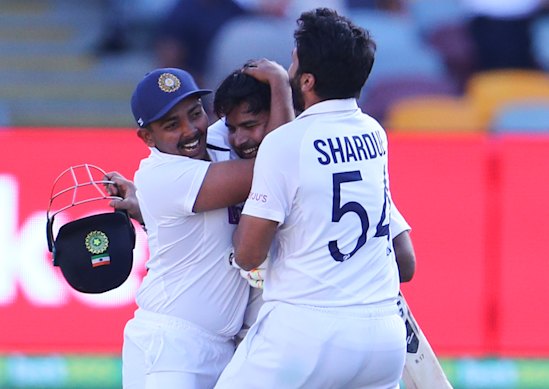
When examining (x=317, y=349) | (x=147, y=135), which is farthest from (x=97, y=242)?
(x=317, y=349)

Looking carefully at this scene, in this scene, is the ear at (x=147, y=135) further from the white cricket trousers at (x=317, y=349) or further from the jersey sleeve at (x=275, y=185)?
the white cricket trousers at (x=317, y=349)

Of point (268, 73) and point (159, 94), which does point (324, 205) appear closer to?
point (268, 73)

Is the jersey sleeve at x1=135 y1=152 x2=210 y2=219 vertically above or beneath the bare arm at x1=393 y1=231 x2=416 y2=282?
above

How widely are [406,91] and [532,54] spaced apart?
3.30 ft

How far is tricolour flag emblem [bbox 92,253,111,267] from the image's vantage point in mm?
3990

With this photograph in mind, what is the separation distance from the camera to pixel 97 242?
13.1ft

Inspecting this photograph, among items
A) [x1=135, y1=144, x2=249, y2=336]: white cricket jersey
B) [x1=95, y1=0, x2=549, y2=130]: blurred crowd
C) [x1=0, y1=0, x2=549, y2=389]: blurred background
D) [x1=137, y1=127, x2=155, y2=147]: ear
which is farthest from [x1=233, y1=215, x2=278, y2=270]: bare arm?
[x1=95, y1=0, x2=549, y2=130]: blurred crowd

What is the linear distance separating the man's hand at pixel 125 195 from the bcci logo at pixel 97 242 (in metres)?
0.15

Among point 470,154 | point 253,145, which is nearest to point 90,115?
point 470,154

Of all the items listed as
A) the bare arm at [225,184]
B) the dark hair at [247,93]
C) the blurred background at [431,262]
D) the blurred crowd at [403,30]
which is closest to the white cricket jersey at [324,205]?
the bare arm at [225,184]

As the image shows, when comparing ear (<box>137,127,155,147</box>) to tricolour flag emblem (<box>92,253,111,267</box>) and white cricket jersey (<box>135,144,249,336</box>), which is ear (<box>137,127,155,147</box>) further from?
tricolour flag emblem (<box>92,253,111,267</box>)

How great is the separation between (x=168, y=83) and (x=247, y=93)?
264 mm

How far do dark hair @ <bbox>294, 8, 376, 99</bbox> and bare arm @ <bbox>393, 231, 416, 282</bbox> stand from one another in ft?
2.23

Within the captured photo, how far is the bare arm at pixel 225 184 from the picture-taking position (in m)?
3.74
